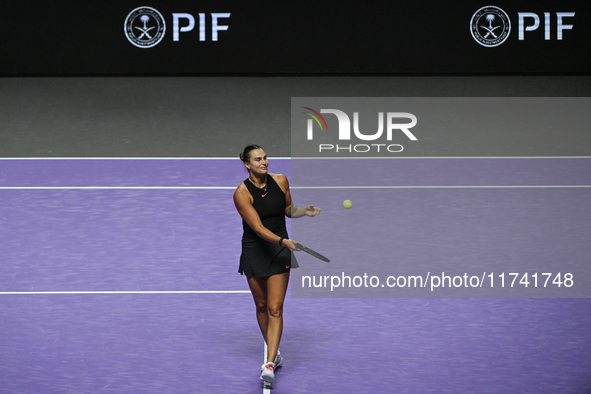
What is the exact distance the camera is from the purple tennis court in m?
4.30

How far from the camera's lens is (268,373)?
158 inches

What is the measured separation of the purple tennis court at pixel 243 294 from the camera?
4.30 metres

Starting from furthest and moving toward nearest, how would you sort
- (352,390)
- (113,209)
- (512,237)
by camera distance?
(113,209), (512,237), (352,390)
